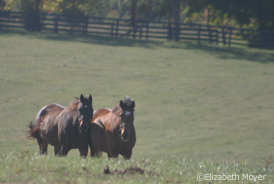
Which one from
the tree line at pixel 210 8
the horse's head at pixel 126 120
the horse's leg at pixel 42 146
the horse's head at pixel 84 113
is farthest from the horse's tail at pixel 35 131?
the tree line at pixel 210 8

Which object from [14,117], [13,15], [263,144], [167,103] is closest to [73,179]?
[263,144]

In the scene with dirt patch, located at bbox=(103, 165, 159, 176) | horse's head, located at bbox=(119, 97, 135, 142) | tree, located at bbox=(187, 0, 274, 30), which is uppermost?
tree, located at bbox=(187, 0, 274, 30)

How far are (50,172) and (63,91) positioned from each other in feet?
44.6

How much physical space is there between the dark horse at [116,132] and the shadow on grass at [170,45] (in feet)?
72.6

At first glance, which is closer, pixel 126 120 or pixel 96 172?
pixel 96 172

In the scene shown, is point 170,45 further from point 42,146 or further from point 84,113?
point 84,113

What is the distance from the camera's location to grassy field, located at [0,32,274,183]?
280 inches

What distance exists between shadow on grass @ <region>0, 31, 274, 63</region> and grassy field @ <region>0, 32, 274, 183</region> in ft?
0.31

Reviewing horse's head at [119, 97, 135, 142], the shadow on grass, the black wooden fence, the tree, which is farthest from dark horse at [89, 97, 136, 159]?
the tree

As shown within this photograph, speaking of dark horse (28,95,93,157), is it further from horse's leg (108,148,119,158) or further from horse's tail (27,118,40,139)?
horse's leg (108,148,119,158)

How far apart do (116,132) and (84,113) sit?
796mm

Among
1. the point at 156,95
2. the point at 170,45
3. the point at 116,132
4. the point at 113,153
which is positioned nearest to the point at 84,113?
the point at 116,132

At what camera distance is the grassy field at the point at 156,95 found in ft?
23.4

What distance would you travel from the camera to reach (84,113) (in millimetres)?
7484
